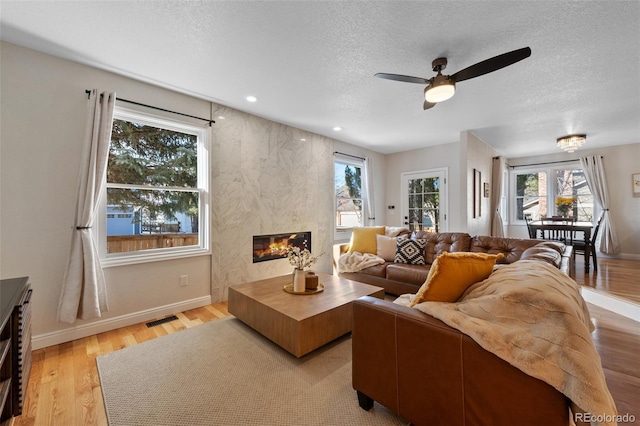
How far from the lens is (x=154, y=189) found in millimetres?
2986

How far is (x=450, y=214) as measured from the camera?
5.44 meters

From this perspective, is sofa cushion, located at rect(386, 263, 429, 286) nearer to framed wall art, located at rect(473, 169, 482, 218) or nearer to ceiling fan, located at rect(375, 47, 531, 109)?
ceiling fan, located at rect(375, 47, 531, 109)

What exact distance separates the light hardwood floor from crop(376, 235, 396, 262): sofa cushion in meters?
2.17

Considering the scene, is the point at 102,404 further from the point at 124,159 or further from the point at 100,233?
the point at 124,159

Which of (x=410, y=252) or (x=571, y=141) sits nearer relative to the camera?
(x=410, y=252)

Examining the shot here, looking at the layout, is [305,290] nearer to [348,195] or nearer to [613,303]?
[348,195]

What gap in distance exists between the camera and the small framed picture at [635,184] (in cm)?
546

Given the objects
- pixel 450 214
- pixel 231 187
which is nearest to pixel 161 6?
pixel 231 187

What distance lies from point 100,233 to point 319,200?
310cm

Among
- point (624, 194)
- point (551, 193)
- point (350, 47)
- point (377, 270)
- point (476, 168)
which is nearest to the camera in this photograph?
point (350, 47)

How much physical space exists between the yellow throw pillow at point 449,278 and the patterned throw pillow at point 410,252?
2.21m

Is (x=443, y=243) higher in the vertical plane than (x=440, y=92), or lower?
lower

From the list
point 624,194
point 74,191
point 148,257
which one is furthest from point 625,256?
point 74,191

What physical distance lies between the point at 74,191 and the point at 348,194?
423 centimetres
